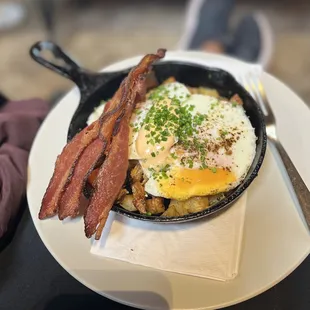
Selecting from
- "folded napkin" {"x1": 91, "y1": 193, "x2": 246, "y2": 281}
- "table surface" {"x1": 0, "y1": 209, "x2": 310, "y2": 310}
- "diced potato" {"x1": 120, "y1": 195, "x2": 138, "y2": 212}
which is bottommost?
"table surface" {"x1": 0, "y1": 209, "x2": 310, "y2": 310}

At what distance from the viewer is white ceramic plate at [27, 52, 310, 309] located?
2.39 ft

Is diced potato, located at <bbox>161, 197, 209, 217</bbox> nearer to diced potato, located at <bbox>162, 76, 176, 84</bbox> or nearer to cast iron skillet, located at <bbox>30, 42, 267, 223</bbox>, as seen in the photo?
cast iron skillet, located at <bbox>30, 42, 267, 223</bbox>

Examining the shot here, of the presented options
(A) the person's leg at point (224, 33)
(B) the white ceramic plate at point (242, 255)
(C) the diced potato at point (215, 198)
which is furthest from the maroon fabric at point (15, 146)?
(A) the person's leg at point (224, 33)

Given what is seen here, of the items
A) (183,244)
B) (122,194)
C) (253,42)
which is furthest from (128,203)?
(253,42)

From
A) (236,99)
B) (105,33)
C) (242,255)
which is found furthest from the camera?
(105,33)

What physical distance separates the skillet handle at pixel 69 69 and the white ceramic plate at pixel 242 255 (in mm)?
167

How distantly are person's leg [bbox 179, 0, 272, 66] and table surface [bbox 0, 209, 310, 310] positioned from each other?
1.14 metres

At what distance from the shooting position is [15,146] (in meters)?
0.97

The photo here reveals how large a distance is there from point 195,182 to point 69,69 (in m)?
0.43

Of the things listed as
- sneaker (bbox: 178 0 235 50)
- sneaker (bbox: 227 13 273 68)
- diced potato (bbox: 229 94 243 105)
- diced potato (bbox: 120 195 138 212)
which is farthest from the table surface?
sneaker (bbox: 178 0 235 50)

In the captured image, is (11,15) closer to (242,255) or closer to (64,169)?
(64,169)

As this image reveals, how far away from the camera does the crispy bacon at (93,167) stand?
0.76 metres

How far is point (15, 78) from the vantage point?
2010 mm

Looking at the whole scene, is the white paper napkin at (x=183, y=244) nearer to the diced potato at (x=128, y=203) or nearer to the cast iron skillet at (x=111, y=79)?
the diced potato at (x=128, y=203)
